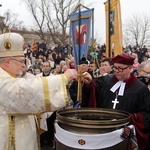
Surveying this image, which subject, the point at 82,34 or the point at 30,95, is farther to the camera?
the point at 82,34

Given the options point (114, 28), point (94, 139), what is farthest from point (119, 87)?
point (114, 28)

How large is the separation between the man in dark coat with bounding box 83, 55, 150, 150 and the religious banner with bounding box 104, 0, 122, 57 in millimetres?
1056

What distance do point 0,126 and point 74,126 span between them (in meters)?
0.74

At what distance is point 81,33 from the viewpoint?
2723 millimetres

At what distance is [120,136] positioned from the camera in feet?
7.55

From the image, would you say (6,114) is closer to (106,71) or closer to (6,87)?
(6,87)

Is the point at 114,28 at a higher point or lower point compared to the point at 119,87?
higher

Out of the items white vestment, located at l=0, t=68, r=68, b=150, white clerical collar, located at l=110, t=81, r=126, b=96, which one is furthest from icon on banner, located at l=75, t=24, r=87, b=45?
white clerical collar, located at l=110, t=81, r=126, b=96

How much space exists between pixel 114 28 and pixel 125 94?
1.69m

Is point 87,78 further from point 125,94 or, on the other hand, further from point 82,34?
point 82,34

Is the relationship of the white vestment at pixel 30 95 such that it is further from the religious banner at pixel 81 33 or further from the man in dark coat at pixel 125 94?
the man in dark coat at pixel 125 94

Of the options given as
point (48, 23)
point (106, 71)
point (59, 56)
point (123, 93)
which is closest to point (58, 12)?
point (48, 23)

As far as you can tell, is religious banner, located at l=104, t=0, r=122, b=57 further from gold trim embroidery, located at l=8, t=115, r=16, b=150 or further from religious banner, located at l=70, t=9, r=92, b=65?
gold trim embroidery, located at l=8, t=115, r=16, b=150

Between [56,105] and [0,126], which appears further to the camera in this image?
[0,126]
